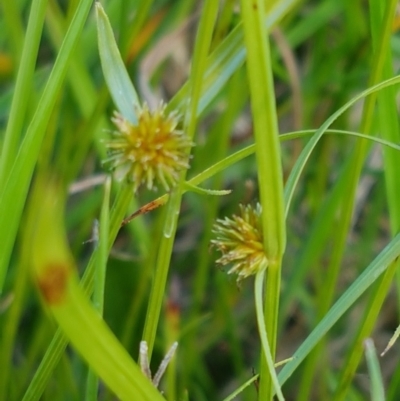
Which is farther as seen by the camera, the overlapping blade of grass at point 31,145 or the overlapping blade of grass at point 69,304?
the overlapping blade of grass at point 31,145

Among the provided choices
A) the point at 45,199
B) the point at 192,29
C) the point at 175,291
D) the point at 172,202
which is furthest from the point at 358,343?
the point at 192,29

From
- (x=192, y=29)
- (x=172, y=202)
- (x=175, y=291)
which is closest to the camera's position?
(x=172, y=202)

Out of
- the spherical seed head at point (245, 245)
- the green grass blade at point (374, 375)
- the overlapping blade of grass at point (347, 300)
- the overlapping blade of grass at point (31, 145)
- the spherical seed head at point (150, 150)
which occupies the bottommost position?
the green grass blade at point (374, 375)

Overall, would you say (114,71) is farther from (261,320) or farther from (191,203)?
(191,203)

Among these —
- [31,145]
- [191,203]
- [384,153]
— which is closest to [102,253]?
[31,145]

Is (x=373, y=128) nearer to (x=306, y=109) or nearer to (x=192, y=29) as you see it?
(x=306, y=109)

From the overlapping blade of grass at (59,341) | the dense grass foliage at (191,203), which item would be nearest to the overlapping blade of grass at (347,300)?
the dense grass foliage at (191,203)

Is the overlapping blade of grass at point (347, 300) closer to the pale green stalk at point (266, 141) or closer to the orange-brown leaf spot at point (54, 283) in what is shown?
the pale green stalk at point (266, 141)

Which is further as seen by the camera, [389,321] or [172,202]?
[389,321]
